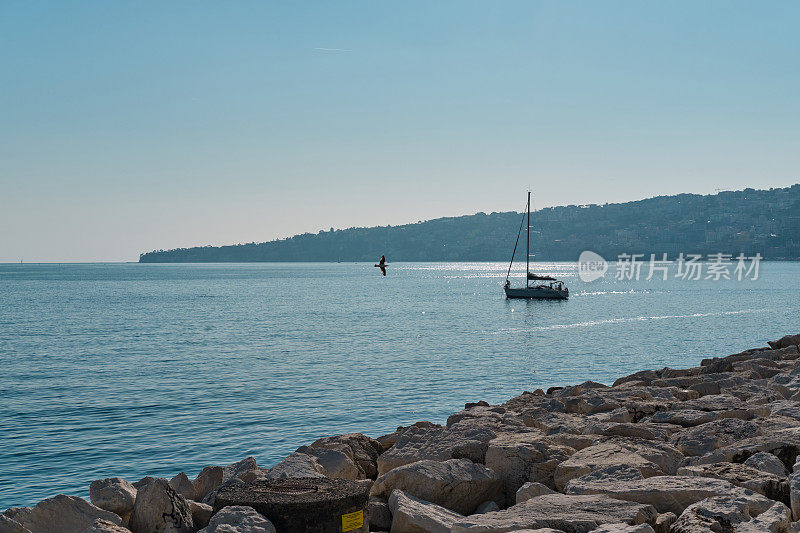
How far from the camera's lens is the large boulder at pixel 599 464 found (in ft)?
20.3

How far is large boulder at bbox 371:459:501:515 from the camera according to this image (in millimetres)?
6234

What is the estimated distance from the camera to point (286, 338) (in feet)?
122

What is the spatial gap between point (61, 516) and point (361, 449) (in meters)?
3.69

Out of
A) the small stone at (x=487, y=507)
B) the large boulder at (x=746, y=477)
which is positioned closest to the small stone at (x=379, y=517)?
the small stone at (x=487, y=507)

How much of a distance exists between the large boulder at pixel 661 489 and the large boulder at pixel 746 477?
24 centimetres

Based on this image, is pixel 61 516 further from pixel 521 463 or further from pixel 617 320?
pixel 617 320

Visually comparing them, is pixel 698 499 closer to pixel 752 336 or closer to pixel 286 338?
pixel 286 338

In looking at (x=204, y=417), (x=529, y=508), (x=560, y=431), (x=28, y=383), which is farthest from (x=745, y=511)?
(x=28, y=383)

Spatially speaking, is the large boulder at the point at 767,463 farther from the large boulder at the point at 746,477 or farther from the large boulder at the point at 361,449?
the large boulder at the point at 361,449

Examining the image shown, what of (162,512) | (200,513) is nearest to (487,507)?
(200,513)

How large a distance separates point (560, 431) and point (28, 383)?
19.8 m

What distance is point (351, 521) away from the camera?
5.28 metres

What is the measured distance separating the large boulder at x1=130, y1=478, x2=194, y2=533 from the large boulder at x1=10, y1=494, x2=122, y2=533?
13.6 inches

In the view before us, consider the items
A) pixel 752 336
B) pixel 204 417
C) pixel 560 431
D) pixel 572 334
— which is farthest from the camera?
pixel 572 334
